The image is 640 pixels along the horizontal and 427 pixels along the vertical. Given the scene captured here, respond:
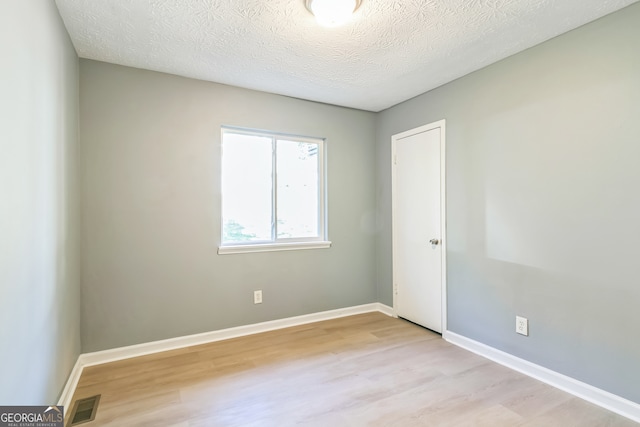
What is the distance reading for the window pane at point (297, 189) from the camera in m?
3.38

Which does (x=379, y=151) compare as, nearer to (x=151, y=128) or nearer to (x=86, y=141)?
(x=151, y=128)

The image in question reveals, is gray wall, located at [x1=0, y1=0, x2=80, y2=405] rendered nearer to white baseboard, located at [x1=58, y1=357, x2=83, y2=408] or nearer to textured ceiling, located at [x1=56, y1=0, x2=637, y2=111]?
white baseboard, located at [x1=58, y1=357, x2=83, y2=408]

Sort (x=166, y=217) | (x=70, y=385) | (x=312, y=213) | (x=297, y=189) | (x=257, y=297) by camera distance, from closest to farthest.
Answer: (x=70, y=385), (x=166, y=217), (x=257, y=297), (x=297, y=189), (x=312, y=213)

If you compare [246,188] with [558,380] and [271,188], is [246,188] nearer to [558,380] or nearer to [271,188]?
[271,188]

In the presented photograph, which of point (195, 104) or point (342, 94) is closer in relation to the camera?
point (195, 104)

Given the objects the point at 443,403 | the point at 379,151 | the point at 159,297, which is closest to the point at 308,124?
the point at 379,151

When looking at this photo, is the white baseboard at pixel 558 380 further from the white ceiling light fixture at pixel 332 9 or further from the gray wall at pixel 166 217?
the white ceiling light fixture at pixel 332 9

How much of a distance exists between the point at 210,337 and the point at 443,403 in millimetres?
2058

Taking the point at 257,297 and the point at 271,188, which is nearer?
the point at 257,297

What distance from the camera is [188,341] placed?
9.27 feet

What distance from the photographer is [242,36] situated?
84.7 inches

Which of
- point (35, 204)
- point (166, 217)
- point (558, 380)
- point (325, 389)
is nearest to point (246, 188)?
point (166, 217)

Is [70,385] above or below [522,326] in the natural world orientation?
below

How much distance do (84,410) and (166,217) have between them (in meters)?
1.45
